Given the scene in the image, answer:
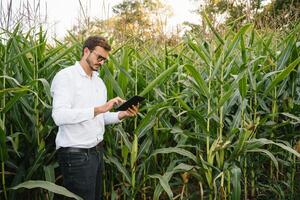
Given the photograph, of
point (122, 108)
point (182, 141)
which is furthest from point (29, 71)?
point (182, 141)

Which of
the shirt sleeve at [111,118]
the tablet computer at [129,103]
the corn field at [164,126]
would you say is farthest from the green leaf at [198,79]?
the shirt sleeve at [111,118]

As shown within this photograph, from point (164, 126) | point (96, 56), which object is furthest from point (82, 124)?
point (164, 126)

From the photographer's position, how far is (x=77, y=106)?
102 inches

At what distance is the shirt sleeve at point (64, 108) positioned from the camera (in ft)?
7.84

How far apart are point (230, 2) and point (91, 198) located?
5.75 feet

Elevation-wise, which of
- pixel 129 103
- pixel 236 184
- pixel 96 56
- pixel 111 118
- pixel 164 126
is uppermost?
pixel 96 56

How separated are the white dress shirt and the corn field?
156 millimetres

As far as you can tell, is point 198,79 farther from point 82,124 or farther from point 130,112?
point 82,124

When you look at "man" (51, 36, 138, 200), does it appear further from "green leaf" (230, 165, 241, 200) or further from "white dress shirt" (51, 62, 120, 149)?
"green leaf" (230, 165, 241, 200)

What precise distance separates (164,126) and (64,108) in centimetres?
99

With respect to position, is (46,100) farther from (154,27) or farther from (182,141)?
(154,27)

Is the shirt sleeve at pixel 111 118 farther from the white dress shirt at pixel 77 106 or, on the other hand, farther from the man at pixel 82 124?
the man at pixel 82 124

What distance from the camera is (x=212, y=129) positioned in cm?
294

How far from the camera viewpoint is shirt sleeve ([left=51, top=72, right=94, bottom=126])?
7.84 feet
